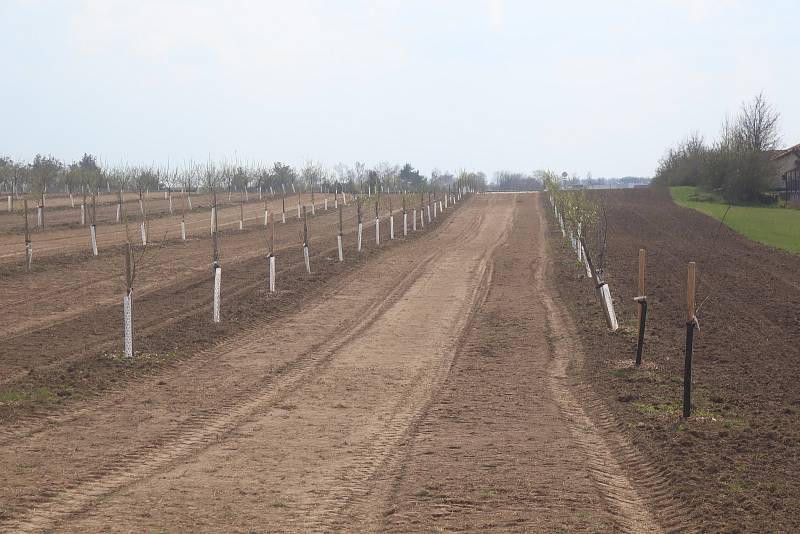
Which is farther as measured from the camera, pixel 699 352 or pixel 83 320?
pixel 83 320

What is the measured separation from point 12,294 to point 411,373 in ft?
42.5

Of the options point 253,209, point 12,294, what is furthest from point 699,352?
point 253,209

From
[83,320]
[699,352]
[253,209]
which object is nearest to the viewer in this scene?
[699,352]

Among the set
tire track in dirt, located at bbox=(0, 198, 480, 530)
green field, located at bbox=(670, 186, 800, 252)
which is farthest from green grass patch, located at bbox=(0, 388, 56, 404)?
green field, located at bbox=(670, 186, 800, 252)

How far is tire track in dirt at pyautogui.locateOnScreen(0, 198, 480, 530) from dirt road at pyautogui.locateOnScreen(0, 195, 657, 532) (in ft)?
0.09

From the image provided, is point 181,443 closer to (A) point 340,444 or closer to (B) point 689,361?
(A) point 340,444

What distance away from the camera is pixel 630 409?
35.2 ft

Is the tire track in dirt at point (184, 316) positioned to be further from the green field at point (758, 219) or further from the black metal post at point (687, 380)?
the green field at point (758, 219)

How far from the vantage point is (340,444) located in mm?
9336

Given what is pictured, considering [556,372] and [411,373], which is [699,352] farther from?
[411,373]

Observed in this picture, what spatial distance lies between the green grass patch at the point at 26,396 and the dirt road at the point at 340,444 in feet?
2.24

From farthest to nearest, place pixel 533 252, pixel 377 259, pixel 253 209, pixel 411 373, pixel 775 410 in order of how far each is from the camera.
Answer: pixel 253 209 → pixel 533 252 → pixel 377 259 → pixel 411 373 → pixel 775 410

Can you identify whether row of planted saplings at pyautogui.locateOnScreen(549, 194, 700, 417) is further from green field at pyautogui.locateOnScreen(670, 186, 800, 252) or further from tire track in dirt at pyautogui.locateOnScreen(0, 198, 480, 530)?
green field at pyautogui.locateOnScreen(670, 186, 800, 252)

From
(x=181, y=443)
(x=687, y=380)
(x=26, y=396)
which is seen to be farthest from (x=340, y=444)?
(x=26, y=396)
